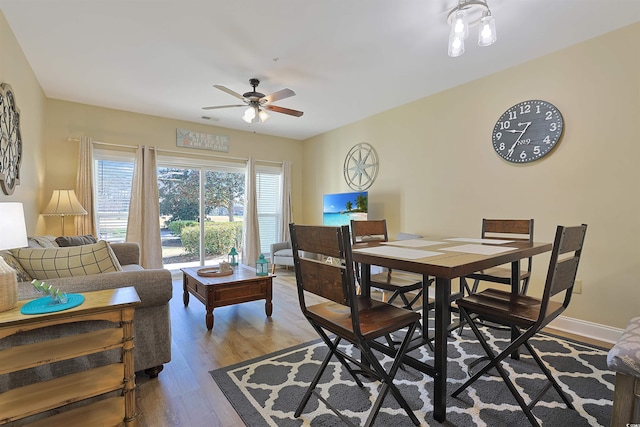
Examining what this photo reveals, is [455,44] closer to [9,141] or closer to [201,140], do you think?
[9,141]

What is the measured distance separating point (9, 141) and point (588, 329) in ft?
16.9

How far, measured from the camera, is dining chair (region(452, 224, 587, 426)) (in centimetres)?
137

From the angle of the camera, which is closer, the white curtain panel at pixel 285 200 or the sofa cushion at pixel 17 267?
the sofa cushion at pixel 17 267

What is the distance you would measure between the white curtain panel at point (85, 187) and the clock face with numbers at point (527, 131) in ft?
16.8

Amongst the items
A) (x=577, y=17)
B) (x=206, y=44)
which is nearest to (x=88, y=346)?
(x=206, y=44)

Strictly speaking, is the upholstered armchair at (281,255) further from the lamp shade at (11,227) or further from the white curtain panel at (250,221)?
the lamp shade at (11,227)

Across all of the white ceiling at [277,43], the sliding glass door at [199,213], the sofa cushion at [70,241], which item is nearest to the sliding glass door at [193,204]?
the sliding glass door at [199,213]

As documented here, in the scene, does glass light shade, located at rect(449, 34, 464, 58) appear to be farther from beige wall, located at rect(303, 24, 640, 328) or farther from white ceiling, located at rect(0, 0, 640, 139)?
beige wall, located at rect(303, 24, 640, 328)

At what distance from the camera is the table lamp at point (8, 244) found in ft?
4.24

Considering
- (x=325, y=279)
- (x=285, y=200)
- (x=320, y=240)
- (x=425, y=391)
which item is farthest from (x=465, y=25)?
(x=285, y=200)

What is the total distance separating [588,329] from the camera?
2566 mm

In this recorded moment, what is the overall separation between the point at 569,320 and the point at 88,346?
3621 millimetres

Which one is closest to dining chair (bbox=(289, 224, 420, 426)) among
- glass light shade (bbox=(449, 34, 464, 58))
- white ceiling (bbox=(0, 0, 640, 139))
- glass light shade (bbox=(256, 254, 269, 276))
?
glass light shade (bbox=(256, 254, 269, 276))

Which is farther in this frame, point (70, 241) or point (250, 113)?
point (250, 113)
